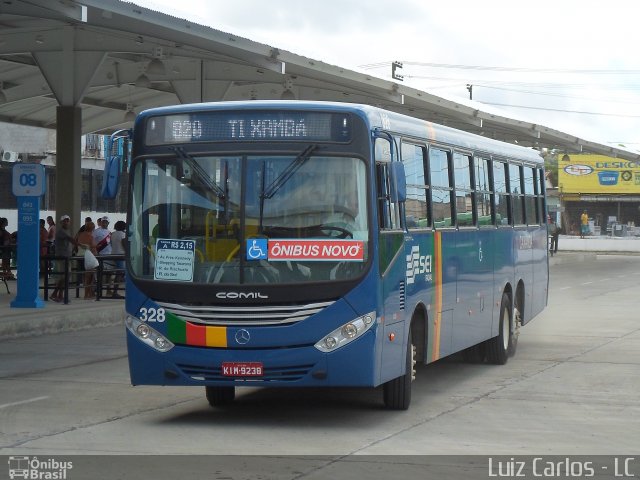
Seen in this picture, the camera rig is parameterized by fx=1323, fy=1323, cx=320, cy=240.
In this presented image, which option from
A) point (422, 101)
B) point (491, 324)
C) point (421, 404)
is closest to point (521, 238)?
point (491, 324)

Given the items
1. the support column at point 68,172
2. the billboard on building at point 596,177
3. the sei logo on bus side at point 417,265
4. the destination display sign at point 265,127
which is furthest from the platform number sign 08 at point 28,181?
the billboard on building at point 596,177

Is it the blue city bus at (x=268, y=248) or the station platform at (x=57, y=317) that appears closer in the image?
the blue city bus at (x=268, y=248)

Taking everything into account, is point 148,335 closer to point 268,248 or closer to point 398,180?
point 268,248

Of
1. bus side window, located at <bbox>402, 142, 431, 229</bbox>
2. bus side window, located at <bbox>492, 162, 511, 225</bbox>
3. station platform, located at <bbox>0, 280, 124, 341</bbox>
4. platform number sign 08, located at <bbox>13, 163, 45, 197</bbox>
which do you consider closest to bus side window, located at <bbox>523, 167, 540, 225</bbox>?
bus side window, located at <bbox>492, 162, 511, 225</bbox>

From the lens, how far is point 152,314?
439 inches

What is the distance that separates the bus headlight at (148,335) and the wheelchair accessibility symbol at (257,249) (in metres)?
1.02

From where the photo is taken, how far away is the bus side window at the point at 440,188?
528 inches

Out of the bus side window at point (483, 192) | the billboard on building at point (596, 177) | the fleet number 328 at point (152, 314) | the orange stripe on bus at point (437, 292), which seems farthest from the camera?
the billboard on building at point (596, 177)

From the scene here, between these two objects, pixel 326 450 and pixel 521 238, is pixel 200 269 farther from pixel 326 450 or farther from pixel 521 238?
pixel 521 238

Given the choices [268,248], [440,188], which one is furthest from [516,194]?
[268,248]

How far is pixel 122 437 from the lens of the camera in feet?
34.3

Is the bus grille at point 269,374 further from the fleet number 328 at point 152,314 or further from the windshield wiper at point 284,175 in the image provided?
the windshield wiper at point 284,175

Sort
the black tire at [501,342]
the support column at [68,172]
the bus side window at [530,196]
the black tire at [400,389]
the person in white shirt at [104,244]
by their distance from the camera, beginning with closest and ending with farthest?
the black tire at [400,389] < the black tire at [501,342] < the bus side window at [530,196] < the person in white shirt at [104,244] < the support column at [68,172]

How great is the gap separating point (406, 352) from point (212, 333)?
200cm
